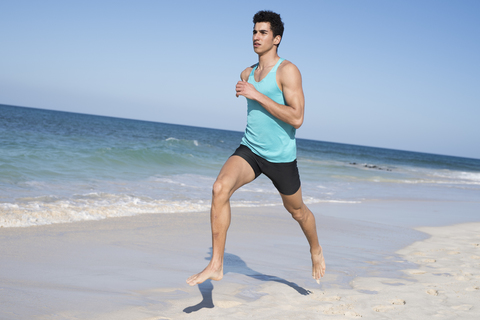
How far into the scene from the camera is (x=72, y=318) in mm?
2457

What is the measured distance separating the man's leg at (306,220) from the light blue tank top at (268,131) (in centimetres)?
32

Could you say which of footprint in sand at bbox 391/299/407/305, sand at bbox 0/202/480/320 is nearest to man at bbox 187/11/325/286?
sand at bbox 0/202/480/320

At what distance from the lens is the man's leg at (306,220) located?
10.2 ft

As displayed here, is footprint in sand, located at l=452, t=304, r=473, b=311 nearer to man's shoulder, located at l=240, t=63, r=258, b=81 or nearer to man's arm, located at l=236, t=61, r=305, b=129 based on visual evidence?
man's arm, located at l=236, t=61, r=305, b=129

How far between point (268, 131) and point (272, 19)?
31.8 inches

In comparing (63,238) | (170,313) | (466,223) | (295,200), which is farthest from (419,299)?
(466,223)

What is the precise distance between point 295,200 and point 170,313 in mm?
1198

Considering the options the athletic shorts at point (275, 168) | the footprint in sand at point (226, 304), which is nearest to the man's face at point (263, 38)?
the athletic shorts at point (275, 168)

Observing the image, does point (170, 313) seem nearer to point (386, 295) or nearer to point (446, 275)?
point (386, 295)

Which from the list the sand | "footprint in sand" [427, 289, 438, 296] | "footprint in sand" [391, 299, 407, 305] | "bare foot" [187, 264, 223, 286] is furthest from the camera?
"footprint in sand" [427, 289, 438, 296]

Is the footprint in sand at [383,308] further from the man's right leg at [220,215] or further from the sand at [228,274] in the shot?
the man's right leg at [220,215]

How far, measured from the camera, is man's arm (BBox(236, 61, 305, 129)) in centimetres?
275

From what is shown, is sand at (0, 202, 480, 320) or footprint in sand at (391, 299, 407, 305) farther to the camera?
footprint in sand at (391, 299, 407, 305)

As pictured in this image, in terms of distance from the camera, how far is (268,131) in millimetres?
2945
